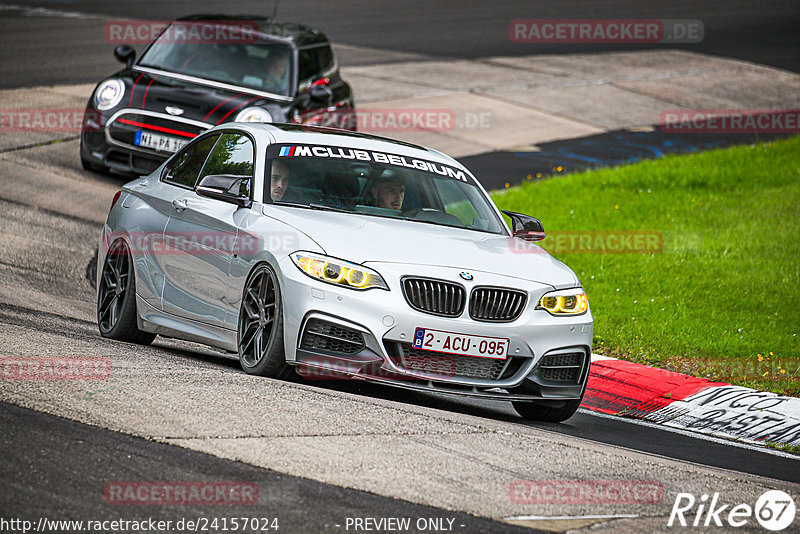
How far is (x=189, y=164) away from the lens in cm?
910

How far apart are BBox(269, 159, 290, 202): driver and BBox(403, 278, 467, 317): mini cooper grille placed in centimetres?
136

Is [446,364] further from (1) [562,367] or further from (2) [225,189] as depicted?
(2) [225,189]

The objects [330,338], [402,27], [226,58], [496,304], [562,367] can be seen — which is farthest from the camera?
[402,27]

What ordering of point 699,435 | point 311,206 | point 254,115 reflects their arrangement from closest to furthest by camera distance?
point 311,206, point 699,435, point 254,115

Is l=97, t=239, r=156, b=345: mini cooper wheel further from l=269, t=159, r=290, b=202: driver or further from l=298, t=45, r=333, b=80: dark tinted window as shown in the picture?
l=298, t=45, r=333, b=80: dark tinted window

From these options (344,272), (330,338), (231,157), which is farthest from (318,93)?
(330,338)

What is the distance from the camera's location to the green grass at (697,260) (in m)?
10.4

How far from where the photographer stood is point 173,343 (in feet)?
33.4

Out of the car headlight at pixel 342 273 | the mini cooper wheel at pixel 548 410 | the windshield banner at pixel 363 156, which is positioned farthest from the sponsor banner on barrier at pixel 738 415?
the car headlight at pixel 342 273

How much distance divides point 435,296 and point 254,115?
779 centimetres

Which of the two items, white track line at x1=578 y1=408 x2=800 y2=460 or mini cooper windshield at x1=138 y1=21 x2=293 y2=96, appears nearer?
white track line at x1=578 y1=408 x2=800 y2=460

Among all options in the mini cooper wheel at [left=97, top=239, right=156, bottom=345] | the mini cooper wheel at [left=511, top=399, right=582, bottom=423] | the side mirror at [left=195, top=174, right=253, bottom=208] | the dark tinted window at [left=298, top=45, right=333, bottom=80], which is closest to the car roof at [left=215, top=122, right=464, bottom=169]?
the side mirror at [left=195, top=174, right=253, bottom=208]

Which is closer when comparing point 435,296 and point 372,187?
point 435,296

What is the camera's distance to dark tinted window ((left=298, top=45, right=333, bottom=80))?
626 inches
